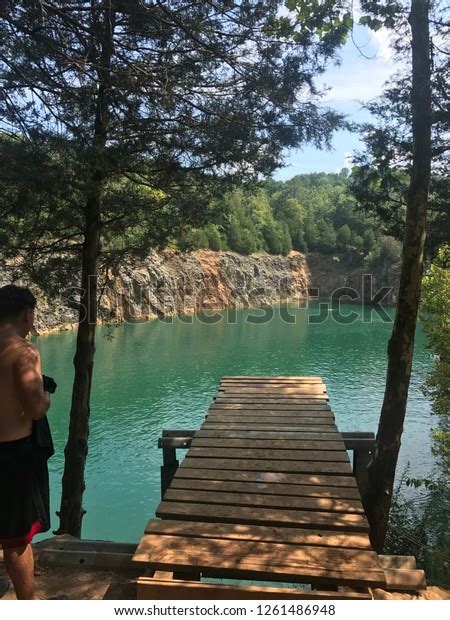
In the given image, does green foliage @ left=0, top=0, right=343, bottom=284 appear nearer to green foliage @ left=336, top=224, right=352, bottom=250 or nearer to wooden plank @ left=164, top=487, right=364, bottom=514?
wooden plank @ left=164, top=487, right=364, bottom=514

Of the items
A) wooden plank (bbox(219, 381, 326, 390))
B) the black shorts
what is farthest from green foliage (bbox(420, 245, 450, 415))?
the black shorts

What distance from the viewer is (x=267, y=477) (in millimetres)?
3617

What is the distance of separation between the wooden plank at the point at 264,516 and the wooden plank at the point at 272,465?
25.8 inches

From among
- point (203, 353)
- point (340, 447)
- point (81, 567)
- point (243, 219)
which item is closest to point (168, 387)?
point (203, 353)

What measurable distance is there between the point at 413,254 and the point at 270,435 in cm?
206

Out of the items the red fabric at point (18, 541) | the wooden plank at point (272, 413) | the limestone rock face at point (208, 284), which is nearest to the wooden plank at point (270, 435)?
the wooden plank at point (272, 413)

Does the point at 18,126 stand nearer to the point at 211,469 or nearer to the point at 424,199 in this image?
the point at 211,469

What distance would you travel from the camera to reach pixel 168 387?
16516 mm

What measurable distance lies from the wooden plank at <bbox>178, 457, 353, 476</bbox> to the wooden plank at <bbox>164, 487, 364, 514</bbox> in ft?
1.48

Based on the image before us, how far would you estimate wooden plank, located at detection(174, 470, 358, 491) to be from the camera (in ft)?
11.6

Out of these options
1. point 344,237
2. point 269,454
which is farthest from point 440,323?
point 344,237

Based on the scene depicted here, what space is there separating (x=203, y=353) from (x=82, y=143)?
19.2m

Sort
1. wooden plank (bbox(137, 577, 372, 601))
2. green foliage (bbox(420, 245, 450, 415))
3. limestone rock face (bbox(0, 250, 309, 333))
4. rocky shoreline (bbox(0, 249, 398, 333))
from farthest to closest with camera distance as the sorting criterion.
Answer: rocky shoreline (bbox(0, 249, 398, 333)), limestone rock face (bbox(0, 250, 309, 333)), green foliage (bbox(420, 245, 450, 415)), wooden plank (bbox(137, 577, 372, 601))

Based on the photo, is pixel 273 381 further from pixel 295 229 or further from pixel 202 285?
pixel 295 229
